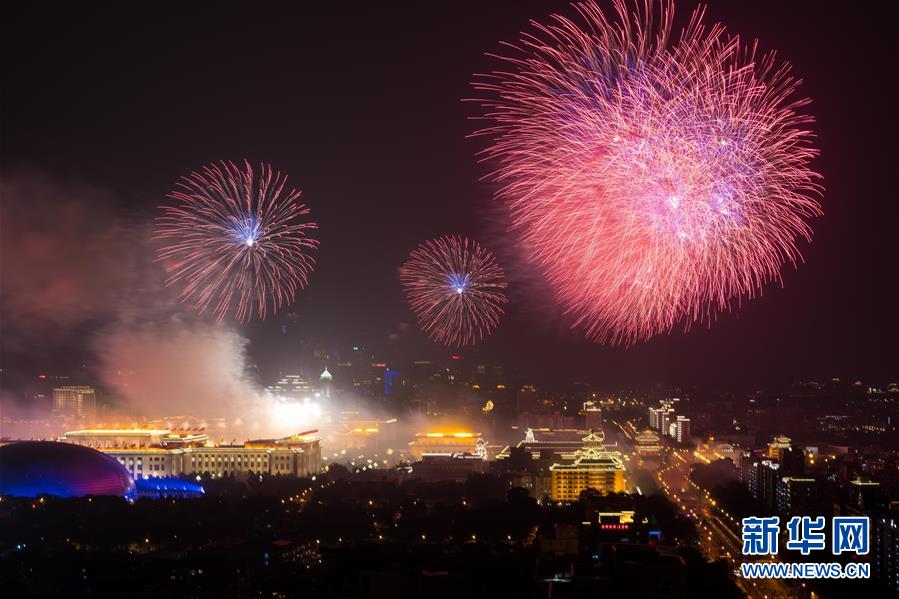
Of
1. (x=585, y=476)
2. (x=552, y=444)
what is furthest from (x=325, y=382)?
(x=585, y=476)

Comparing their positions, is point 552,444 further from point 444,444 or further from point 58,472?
point 58,472

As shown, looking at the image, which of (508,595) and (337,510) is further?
(337,510)

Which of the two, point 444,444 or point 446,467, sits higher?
point 444,444

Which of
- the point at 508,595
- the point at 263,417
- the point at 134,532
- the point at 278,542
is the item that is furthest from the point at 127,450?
the point at 508,595

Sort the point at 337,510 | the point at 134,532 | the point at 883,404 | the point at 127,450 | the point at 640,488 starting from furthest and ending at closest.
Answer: the point at 883,404
the point at 127,450
the point at 640,488
the point at 337,510
the point at 134,532

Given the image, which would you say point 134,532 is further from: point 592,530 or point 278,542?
point 592,530

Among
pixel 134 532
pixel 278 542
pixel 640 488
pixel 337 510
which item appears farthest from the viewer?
pixel 640 488

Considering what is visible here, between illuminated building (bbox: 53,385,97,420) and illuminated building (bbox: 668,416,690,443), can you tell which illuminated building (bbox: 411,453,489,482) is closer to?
illuminated building (bbox: 668,416,690,443)

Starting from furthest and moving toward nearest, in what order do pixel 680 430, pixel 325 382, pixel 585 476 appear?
pixel 325 382 < pixel 680 430 < pixel 585 476
